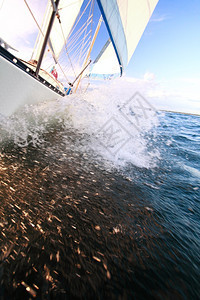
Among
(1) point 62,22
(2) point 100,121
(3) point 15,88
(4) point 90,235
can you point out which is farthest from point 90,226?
(1) point 62,22

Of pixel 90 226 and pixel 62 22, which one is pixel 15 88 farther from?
pixel 62 22

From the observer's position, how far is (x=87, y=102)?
466 cm

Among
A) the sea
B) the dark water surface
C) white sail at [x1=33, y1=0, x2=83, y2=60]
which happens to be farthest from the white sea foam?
white sail at [x1=33, y1=0, x2=83, y2=60]

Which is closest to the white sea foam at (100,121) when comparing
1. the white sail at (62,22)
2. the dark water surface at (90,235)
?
the dark water surface at (90,235)

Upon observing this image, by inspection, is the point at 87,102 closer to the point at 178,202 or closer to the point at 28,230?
the point at 178,202

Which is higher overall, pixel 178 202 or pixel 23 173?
pixel 178 202

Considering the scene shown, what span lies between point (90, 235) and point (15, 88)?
2.67 metres

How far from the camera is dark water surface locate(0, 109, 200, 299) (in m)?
0.72

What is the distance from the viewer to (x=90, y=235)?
100 cm

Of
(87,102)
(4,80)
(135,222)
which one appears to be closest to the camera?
(135,222)

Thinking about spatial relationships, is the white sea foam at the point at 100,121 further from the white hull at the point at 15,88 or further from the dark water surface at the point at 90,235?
the dark water surface at the point at 90,235

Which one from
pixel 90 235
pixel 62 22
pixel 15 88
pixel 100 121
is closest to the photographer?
pixel 90 235

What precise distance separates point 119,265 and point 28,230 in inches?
24.6

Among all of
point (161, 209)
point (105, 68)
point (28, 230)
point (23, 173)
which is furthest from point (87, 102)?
point (105, 68)
